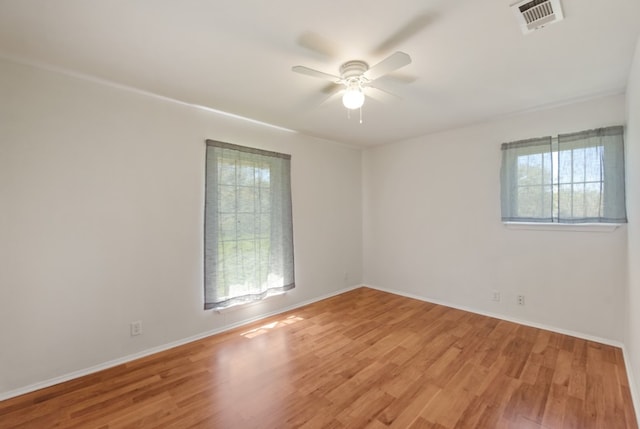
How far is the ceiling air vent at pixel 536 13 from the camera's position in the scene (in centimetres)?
147

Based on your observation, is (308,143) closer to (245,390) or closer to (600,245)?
(245,390)

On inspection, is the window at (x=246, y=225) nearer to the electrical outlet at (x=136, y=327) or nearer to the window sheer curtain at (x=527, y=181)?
the electrical outlet at (x=136, y=327)

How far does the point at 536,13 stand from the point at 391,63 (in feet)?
2.63

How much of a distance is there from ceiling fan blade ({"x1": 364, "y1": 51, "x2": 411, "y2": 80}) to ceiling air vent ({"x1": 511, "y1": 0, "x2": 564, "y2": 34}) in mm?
594

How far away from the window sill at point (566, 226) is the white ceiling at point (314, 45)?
1271 millimetres

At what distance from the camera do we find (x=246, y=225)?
3.25m

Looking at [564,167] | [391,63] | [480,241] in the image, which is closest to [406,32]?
[391,63]

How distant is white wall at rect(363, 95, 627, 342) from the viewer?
2.75 m

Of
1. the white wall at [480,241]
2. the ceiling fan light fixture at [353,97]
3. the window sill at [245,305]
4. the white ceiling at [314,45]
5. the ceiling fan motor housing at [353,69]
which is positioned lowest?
the window sill at [245,305]

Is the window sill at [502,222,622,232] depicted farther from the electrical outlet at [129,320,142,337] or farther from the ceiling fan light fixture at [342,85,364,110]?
the electrical outlet at [129,320,142,337]

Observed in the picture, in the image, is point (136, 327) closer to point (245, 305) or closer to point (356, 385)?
point (245, 305)

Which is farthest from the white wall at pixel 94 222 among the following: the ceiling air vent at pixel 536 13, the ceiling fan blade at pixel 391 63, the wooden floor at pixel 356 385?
the ceiling air vent at pixel 536 13

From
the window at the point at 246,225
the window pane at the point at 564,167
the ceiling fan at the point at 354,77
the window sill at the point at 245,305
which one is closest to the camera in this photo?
the ceiling fan at the point at 354,77

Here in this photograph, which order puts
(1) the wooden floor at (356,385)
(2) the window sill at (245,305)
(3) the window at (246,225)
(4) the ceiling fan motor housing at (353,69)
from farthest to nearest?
(2) the window sill at (245,305), (3) the window at (246,225), (4) the ceiling fan motor housing at (353,69), (1) the wooden floor at (356,385)
